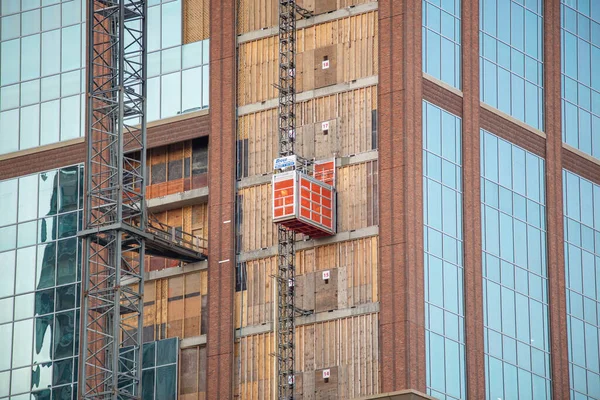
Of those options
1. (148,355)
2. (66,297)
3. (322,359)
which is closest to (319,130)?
(322,359)

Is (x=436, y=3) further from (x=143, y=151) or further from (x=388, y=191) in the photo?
(x=143, y=151)

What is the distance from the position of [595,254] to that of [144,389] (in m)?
33.4

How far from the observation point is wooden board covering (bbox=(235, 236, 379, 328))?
108438 millimetres

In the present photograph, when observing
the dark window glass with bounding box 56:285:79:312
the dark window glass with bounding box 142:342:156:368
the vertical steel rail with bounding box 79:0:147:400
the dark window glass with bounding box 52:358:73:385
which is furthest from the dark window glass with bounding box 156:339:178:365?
the dark window glass with bounding box 56:285:79:312

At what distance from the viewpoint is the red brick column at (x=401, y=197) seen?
106m

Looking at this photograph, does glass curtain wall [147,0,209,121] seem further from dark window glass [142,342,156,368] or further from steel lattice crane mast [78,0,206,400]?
dark window glass [142,342,156,368]

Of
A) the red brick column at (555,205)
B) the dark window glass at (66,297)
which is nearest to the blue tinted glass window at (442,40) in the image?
the red brick column at (555,205)

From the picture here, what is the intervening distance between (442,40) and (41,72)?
99.3 ft

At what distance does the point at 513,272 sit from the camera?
385 ft

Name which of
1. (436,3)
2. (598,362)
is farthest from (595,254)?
(436,3)

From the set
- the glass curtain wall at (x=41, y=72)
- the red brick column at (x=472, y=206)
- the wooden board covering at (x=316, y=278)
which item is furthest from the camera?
the glass curtain wall at (x=41, y=72)

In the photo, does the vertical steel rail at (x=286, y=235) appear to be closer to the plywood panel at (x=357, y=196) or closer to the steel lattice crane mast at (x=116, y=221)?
the plywood panel at (x=357, y=196)

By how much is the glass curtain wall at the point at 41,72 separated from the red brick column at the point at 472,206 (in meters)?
27.3

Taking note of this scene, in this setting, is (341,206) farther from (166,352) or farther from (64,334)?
(64,334)
